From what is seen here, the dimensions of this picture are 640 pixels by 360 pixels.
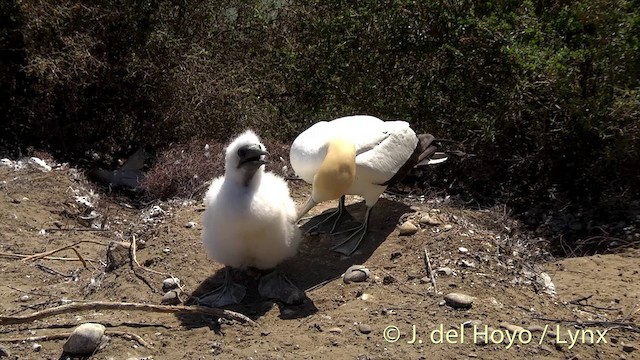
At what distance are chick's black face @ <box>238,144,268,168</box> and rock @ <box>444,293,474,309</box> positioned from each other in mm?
1514

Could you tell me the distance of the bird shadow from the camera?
4.84 m

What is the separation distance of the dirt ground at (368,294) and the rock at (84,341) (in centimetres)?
7

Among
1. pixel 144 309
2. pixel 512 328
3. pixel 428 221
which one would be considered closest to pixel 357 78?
pixel 428 221

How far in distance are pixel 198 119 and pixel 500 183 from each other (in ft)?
12.8

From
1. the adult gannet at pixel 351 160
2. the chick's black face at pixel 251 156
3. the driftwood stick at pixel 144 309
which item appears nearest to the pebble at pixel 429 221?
the adult gannet at pixel 351 160

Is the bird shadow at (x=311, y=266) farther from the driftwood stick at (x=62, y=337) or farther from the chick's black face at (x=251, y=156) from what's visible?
the chick's black face at (x=251, y=156)

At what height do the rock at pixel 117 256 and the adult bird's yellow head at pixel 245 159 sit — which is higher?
the adult bird's yellow head at pixel 245 159

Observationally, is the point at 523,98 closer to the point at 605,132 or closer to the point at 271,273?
the point at 605,132

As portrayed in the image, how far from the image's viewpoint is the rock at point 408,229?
5.60m

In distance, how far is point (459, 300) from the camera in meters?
4.57

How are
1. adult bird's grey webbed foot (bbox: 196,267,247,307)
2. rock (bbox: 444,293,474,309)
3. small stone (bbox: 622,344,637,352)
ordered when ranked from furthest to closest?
adult bird's grey webbed foot (bbox: 196,267,247,307) < rock (bbox: 444,293,474,309) < small stone (bbox: 622,344,637,352)

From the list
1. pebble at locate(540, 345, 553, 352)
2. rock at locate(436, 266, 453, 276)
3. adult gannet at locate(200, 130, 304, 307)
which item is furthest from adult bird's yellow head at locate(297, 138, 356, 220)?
pebble at locate(540, 345, 553, 352)

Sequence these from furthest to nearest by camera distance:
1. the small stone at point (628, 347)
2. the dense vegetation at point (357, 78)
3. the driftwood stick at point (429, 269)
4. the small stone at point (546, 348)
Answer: the dense vegetation at point (357, 78) < the driftwood stick at point (429, 269) < the small stone at point (628, 347) < the small stone at point (546, 348)

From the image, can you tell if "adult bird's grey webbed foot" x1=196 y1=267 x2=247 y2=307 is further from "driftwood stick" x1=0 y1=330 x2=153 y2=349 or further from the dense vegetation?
the dense vegetation
